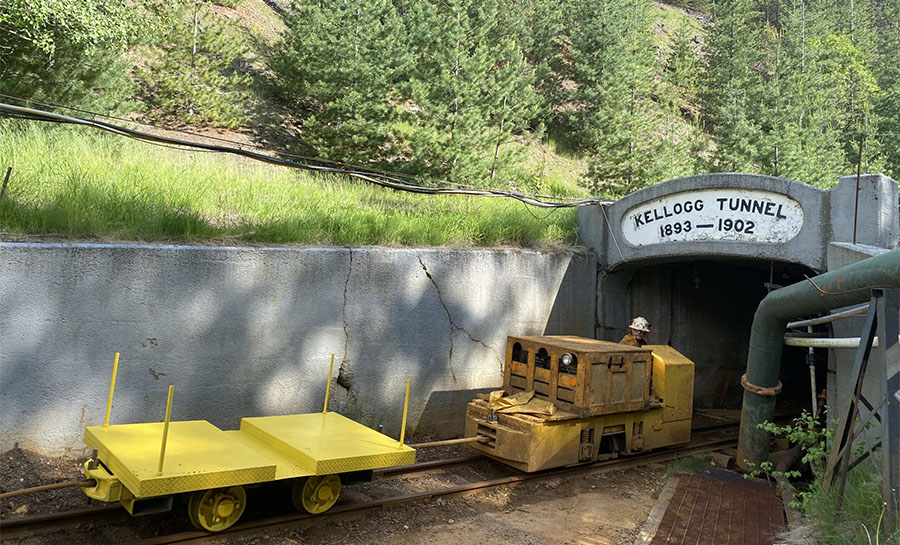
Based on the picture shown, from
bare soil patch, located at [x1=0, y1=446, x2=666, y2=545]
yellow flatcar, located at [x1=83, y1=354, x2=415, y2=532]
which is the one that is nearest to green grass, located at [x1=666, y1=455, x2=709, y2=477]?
bare soil patch, located at [x1=0, y1=446, x2=666, y2=545]

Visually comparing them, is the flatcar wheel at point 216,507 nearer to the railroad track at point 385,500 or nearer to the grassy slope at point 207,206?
the railroad track at point 385,500

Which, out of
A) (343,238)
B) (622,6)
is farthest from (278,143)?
(622,6)

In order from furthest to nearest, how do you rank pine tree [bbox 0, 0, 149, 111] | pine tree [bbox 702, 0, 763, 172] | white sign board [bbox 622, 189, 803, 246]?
pine tree [bbox 702, 0, 763, 172]
pine tree [bbox 0, 0, 149, 111]
white sign board [bbox 622, 189, 803, 246]

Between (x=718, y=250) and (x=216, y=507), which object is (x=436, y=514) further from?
(x=718, y=250)

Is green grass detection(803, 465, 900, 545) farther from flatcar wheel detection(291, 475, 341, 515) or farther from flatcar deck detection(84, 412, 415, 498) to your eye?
flatcar wheel detection(291, 475, 341, 515)

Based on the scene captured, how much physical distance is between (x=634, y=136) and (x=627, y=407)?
64.1ft

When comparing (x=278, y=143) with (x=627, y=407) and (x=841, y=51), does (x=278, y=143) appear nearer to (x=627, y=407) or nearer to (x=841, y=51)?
(x=627, y=407)

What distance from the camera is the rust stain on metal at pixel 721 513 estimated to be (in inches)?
286

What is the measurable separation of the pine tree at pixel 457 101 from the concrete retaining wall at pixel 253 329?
7.78 m

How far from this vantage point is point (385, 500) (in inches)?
310

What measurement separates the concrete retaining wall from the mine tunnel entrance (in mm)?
2780

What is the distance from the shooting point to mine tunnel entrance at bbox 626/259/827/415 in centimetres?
1455

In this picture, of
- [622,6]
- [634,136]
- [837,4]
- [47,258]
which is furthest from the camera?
[837,4]

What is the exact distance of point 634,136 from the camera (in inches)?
1070
